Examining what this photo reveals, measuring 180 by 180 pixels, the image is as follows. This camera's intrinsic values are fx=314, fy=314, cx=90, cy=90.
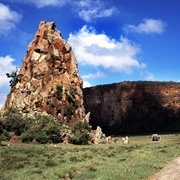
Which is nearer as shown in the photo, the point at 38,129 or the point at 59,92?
the point at 38,129

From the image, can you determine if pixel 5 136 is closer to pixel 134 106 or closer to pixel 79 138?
pixel 79 138

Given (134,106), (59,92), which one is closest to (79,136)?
(59,92)

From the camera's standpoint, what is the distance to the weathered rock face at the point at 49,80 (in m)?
65.2

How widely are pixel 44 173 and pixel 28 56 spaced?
2067 inches

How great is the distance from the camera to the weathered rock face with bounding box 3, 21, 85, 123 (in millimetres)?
65188

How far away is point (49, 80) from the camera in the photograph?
67.3 meters

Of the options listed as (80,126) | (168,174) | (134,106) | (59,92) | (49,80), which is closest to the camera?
(168,174)

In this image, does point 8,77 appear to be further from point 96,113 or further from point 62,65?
point 96,113

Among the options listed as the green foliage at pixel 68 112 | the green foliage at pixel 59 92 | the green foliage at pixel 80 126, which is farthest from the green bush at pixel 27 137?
the green foliage at pixel 59 92

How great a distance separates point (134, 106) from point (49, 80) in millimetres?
62651

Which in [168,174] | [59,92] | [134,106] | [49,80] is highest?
[49,80]

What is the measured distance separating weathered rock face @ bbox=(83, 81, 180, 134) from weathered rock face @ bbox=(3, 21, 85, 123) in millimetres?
47025

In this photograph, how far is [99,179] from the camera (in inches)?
798

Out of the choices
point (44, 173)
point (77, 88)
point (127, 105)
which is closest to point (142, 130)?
point (127, 105)
